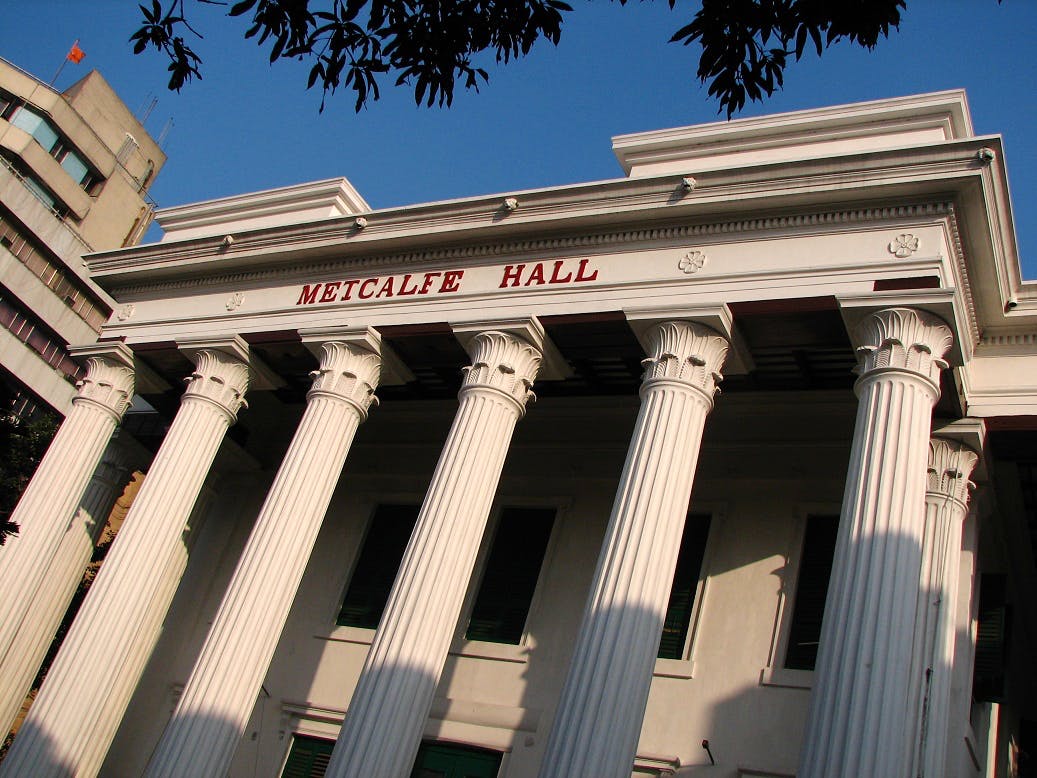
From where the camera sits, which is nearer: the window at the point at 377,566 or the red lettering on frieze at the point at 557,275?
the red lettering on frieze at the point at 557,275

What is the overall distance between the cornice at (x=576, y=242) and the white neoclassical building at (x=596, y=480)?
0.19 ft

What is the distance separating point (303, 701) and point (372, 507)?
4108mm

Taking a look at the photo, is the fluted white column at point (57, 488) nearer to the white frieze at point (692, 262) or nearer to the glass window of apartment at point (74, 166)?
the white frieze at point (692, 262)

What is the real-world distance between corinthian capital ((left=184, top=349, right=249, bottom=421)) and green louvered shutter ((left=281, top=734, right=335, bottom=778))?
5.96 meters

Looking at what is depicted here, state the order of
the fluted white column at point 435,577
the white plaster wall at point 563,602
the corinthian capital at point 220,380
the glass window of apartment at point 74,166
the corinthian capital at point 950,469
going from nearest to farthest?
the fluted white column at point 435,577 < the corinthian capital at point 950,469 < the white plaster wall at point 563,602 < the corinthian capital at point 220,380 < the glass window of apartment at point 74,166

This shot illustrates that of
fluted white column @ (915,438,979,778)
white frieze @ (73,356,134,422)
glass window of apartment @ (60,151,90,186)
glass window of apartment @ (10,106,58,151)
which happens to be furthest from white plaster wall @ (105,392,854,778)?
glass window of apartment @ (60,151,90,186)

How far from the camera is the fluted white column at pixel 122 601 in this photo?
15539 millimetres

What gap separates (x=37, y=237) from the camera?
41094 millimetres

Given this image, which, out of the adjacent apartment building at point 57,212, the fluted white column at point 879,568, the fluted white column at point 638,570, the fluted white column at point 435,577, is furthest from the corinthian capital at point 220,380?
the adjacent apartment building at point 57,212

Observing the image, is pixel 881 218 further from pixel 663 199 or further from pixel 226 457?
pixel 226 457

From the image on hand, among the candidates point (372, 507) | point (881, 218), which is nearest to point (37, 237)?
point (372, 507)

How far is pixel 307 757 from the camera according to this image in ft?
61.8

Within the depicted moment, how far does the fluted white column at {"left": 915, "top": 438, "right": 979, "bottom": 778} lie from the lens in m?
13.7

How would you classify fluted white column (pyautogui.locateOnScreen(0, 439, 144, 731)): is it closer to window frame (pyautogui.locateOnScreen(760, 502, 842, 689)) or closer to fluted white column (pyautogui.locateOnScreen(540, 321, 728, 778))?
fluted white column (pyautogui.locateOnScreen(540, 321, 728, 778))
